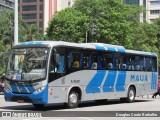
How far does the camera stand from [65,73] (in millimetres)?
19578

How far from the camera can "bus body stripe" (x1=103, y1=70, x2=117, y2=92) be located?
75.1ft

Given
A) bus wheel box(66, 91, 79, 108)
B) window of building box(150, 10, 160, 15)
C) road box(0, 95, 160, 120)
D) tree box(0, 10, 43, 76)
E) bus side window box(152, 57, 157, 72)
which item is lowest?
road box(0, 95, 160, 120)

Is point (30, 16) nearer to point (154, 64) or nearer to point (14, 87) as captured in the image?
point (154, 64)


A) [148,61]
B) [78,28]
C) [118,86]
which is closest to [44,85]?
[118,86]

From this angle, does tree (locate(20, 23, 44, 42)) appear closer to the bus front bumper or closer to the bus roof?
the bus roof

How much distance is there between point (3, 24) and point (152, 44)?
22781mm

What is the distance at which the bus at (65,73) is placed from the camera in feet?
60.7

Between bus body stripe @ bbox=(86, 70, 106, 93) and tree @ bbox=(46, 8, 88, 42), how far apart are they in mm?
33935

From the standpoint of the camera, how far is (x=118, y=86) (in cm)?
2419

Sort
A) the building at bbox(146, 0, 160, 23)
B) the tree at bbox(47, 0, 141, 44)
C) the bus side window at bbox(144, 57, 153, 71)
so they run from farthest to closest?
the building at bbox(146, 0, 160, 23) → the tree at bbox(47, 0, 141, 44) → the bus side window at bbox(144, 57, 153, 71)

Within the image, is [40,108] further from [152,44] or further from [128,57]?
[152,44]

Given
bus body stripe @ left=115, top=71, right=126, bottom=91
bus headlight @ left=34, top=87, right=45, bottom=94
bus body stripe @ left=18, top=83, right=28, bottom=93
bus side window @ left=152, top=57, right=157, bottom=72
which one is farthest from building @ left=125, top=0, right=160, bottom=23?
bus headlight @ left=34, top=87, right=45, bottom=94

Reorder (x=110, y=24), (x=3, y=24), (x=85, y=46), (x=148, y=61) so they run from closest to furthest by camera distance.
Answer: (x=85, y=46)
(x=148, y=61)
(x=110, y=24)
(x=3, y=24)

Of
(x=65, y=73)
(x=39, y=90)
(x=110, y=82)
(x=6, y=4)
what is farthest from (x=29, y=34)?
(x=39, y=90)
